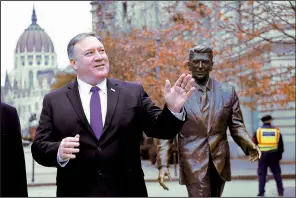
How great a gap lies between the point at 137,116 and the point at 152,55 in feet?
88.3

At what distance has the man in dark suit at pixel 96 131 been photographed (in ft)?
17.8

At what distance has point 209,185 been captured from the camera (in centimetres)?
860

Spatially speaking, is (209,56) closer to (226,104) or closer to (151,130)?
(226,104)

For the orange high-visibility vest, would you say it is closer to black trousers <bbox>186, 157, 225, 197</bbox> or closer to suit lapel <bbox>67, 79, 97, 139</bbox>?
black trousers <bbox>186, 157, 225, 197</bbox>

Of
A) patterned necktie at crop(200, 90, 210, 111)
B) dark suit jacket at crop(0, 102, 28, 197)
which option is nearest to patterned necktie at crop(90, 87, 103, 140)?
dark suit jacket at crop(0, 102, 28, 197)

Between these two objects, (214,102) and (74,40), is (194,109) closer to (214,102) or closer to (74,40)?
(214,102)

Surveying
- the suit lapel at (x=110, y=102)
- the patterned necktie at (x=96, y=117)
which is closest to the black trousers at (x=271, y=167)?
A: the suit lapel at (x=110, y=102)

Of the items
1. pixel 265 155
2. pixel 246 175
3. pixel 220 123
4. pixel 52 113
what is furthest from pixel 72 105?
pixel 246 175

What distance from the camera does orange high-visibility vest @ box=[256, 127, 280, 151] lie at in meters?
18.8

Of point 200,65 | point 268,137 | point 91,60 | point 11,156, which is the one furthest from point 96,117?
point 268,137

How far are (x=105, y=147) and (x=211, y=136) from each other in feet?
10.9

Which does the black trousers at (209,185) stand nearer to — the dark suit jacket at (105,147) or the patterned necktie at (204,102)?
the patterned necktie at (204,102)

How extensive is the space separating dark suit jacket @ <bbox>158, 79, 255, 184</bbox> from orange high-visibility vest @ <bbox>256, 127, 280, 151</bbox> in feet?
33.3

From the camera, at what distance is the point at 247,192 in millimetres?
20281
